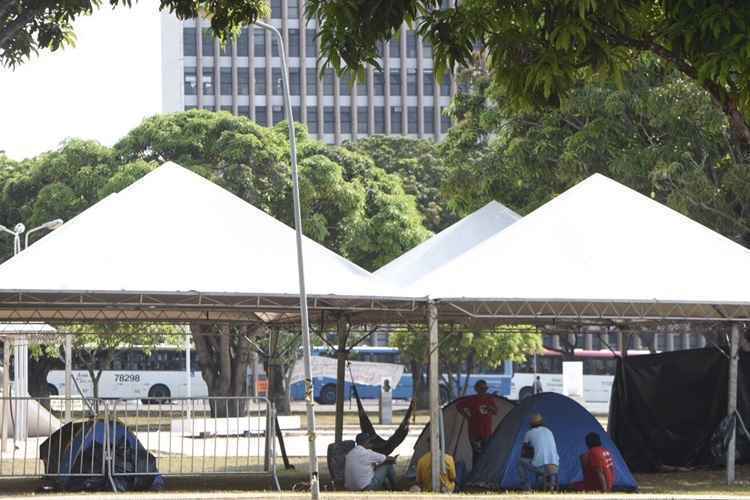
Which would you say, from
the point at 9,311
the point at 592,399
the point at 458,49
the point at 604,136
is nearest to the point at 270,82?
the point at 592,399

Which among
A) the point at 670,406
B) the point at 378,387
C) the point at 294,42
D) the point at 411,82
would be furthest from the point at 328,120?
the point at 670,406

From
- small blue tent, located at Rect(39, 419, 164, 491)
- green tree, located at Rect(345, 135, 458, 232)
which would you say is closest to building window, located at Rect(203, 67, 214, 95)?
green tree, located at Rect(345, 135, 458, 232)

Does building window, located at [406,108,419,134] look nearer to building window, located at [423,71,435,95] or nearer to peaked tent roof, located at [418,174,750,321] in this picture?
building window, located at [423,71,435,95]

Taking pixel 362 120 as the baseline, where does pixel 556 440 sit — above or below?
below

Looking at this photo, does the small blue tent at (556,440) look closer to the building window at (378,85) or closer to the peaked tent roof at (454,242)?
the peaked tent roof at (454,242)

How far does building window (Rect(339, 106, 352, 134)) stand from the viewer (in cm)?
9194

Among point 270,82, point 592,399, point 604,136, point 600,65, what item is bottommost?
point 592,399

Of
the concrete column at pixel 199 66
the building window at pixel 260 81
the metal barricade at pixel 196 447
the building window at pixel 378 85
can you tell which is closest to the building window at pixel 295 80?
the building window at pixel 260 81

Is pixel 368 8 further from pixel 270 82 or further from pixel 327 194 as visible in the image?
pixel 270 82

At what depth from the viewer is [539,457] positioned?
19641 millimetres

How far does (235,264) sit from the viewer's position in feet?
63.4

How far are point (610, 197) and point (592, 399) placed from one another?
37.6m

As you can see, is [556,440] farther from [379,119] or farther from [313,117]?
[379,119]

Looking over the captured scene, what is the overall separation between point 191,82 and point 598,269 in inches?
2849
